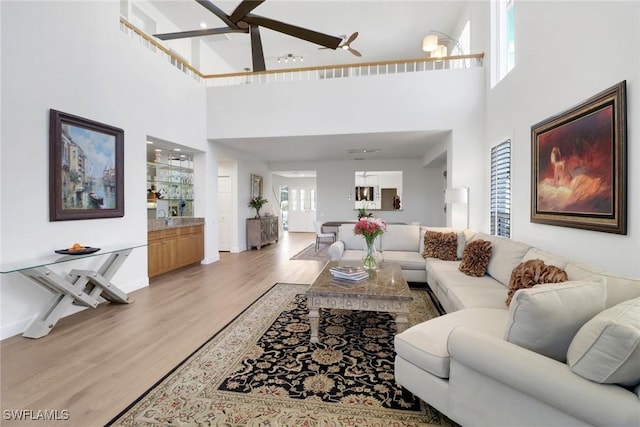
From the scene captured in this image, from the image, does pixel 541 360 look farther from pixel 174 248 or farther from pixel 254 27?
pixel 174 248

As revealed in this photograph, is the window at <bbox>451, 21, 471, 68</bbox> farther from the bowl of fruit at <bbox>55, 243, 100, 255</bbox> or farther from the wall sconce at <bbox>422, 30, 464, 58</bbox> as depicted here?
the bowl of fruit at <bbox>55, 243, 100, 255</bbox>

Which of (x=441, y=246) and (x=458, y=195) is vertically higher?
(x=458, y=195)

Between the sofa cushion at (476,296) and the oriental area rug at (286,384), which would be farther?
the sofa cushion at (476,296)

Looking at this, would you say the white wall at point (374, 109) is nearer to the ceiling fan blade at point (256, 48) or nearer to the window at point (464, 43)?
the window at point (464, 43)

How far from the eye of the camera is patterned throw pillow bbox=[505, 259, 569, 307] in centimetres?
211

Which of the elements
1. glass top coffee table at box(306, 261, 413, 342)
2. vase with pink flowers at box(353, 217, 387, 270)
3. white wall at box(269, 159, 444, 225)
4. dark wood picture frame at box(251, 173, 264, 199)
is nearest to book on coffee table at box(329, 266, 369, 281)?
glass top coffee table at box(306, 261, 413, 342)

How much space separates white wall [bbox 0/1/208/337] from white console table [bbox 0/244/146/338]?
228mm

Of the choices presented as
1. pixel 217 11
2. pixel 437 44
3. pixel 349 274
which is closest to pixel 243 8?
pixel 217 11

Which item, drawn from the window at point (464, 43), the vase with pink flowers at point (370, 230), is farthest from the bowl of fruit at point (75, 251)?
the window at point (464, 43)

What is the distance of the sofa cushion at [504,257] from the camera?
9.65 feet

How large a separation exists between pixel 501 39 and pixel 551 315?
488 cm

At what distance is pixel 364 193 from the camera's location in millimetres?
9484

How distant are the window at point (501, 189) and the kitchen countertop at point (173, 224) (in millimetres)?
5447

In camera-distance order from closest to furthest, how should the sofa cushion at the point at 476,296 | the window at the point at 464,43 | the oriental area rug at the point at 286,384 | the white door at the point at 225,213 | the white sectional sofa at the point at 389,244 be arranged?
the oriental area rug at the point at 286,384, the sofa cushion at the point at 476,296, the white sectional sofa at the point at 389,244, the window at the point at 464,43, the white door at the point at 225,213
